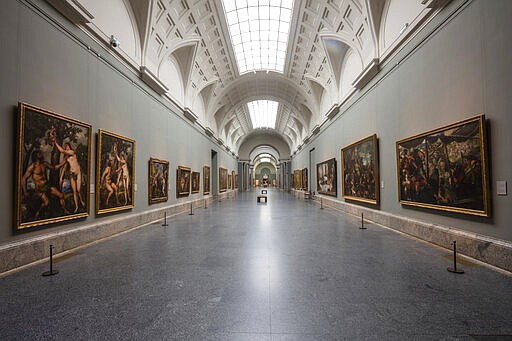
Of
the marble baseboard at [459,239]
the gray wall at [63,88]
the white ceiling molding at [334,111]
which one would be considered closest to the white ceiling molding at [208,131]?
the gray wall at [63,88]

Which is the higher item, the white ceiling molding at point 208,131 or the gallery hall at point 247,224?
the white ceiling molding at point 208,131

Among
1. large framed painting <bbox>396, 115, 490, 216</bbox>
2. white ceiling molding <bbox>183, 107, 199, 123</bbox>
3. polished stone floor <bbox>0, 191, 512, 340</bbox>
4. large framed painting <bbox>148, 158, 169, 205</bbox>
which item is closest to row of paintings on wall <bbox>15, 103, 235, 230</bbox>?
polished stone floor <bbox>0, 191, 512, 340</bbox>

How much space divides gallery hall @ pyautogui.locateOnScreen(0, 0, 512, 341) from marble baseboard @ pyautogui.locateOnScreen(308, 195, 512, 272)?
0.04 metres

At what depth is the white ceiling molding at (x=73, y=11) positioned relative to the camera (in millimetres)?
6199

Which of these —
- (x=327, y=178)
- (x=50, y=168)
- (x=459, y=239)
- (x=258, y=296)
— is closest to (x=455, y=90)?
(x=459, y=239)

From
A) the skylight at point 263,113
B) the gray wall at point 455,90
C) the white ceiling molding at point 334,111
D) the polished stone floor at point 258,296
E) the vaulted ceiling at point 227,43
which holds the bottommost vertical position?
the polished stone floor at point 258,296

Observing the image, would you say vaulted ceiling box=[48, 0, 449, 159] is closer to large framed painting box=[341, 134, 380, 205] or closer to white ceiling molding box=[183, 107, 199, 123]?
white ceiling molding box=[183, 107, 199, 123]

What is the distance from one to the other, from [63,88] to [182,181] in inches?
386

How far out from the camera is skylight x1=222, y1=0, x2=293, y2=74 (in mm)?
15211

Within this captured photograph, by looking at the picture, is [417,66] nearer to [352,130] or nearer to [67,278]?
[352,130]

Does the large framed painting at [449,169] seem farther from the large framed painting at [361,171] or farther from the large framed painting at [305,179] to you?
the large framed painting at [305,179]

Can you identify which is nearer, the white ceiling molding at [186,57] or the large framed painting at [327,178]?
the white ceiling molding at [186,57]

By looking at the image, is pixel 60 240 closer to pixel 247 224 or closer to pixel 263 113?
pixel 247 224

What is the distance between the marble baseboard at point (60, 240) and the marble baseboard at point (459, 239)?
9.72 metres
